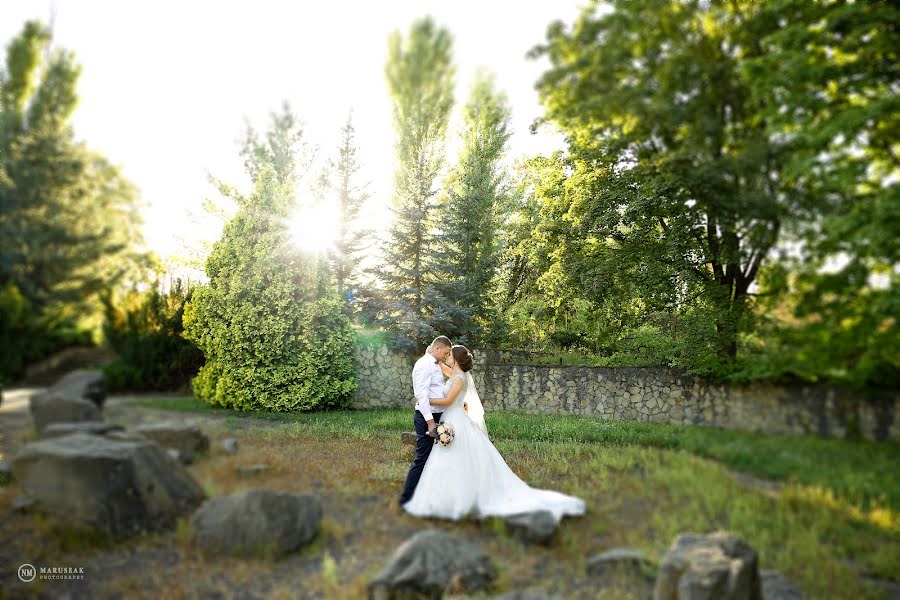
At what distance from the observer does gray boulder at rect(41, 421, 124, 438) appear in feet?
14.6

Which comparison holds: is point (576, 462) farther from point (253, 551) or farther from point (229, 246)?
point (229, 246)

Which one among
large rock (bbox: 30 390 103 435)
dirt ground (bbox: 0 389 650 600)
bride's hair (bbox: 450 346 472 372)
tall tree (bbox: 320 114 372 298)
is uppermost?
tall tree (bbox: 320 114 372 298)

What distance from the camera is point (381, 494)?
6.95 m

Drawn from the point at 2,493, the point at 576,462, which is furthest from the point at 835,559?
the point at 2,493

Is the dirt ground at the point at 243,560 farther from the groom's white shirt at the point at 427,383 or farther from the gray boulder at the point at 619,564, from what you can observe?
the groom's white shirt at the point at 427,383

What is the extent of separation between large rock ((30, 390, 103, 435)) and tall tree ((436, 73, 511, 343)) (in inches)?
405

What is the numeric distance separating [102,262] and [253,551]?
2869 millimetres

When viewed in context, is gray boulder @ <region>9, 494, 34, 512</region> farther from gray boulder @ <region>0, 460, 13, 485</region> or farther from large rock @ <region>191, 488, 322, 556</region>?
large rock @ <region>191, 488, 322, 556</region>

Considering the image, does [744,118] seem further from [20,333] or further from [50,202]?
[20,333]

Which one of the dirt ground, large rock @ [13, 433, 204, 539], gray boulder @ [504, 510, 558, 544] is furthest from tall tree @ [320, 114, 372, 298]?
large rock @ [13, 433, 204, 539]

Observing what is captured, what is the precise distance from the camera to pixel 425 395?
23.9 feet

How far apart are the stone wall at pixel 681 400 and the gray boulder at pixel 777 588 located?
1.07 meters

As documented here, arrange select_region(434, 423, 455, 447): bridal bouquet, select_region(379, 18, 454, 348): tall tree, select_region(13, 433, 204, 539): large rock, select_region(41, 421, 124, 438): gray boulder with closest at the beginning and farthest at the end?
1. select_region(13, 433, 204, 539): large rock
2. select_region(41, 421, 124, 438): gray boulder
3. select_region(434, 423, 455, 447): bridal bouquet
4. select_region(379, 18, 454, 348): tall tree

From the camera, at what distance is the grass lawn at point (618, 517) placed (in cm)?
400
